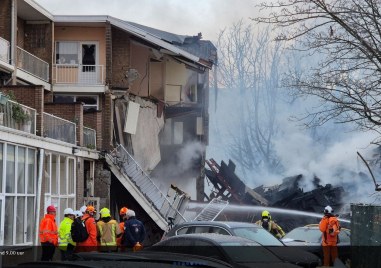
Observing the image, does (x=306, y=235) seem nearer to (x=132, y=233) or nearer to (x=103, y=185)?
(x=132, y=233)

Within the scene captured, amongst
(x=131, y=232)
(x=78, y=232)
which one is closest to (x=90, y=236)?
(x=78, y=232)

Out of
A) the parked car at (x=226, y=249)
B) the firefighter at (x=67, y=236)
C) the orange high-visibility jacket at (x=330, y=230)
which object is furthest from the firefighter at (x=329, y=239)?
the firefighter at (x=67, y=236)

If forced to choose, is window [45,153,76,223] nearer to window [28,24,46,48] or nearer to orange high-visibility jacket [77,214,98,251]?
orange high-visibility jacket [77,214,98,251]

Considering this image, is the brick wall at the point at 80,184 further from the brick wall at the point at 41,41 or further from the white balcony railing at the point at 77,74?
the brick wall at the point at 41,41

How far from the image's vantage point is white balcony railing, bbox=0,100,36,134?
2123 cm

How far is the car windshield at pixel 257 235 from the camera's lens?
1520cm

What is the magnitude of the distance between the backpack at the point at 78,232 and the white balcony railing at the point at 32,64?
14745 millimetres

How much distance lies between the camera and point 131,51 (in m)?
36.3

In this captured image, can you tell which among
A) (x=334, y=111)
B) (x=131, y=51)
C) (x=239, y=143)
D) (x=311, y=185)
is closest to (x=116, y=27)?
(x=131, y=51)

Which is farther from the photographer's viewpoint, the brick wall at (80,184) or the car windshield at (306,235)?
the brick wall at (80,184)

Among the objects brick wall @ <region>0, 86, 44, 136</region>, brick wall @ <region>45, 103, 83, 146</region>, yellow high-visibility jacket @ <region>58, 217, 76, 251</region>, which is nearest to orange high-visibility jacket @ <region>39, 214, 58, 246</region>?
yellow high-visibility jacket @ <region>58, 217, 76, 251</region>

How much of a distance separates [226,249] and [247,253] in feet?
1.41

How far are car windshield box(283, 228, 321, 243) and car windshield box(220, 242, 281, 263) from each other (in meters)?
7.37

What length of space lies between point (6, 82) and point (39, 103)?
5.12 m
